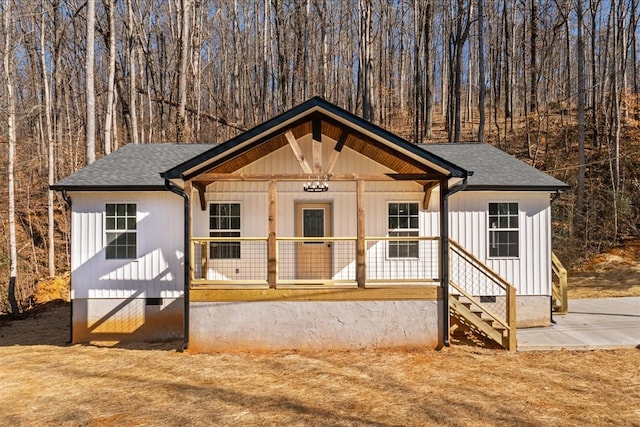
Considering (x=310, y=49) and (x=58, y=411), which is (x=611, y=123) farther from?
(x=58, y=411)

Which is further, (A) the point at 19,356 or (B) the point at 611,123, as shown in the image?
(B) the point at 611,123

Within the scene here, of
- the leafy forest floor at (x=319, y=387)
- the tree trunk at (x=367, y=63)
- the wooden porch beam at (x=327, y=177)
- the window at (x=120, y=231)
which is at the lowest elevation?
the leafy forest floor at (x=319, y=387)

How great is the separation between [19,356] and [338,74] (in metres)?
29.6

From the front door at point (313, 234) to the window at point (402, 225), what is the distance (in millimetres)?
1558

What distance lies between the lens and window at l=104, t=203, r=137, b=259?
1109 centimetres

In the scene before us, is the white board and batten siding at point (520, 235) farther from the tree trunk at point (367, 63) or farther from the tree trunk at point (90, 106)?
the tree trunk at point (367, 63)

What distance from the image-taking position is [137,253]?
11070 mm

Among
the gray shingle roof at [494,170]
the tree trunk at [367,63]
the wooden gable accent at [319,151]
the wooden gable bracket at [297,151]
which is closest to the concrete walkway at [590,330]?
the gray shingle roof at [494,170]

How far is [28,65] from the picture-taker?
28031mm

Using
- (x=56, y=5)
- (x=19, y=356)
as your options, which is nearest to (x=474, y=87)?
(x=56, y=5)

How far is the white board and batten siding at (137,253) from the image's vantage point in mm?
11023

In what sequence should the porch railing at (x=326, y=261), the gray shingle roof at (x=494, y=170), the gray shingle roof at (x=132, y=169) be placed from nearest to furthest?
1. the gray shingle roof at (x=132, y=169)
2. the gray shingle roof at (x=494, y=170)
3. the porch railing at (x=326, y=261)

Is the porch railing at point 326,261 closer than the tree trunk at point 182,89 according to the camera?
Yes

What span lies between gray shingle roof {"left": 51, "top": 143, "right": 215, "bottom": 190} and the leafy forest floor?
3.69 meters
